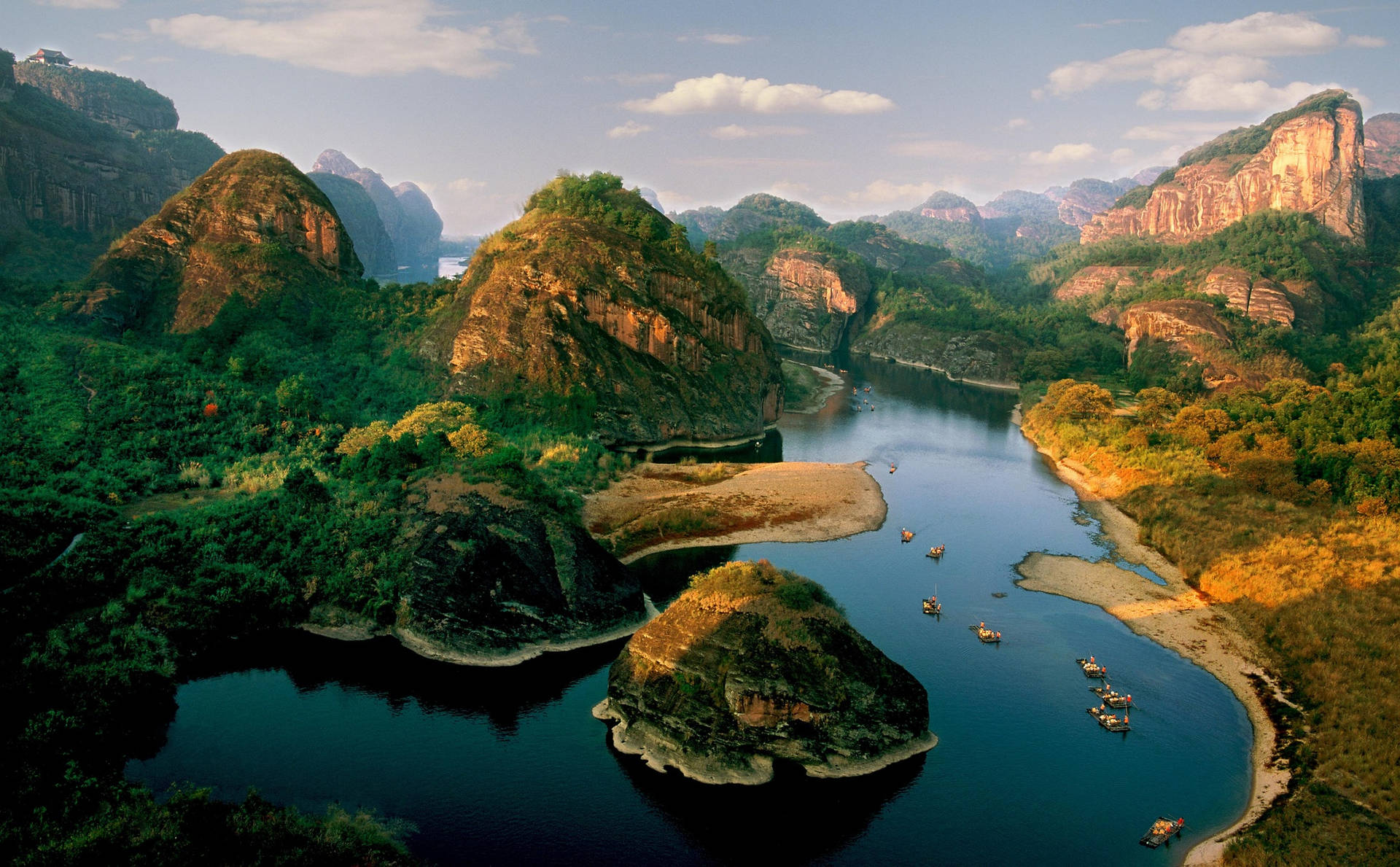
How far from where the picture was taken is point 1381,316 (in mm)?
132875

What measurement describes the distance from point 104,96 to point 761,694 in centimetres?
21870

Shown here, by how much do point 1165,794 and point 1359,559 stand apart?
29.1 meters

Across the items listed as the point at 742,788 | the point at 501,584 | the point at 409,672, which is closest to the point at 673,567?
the point at 501,584

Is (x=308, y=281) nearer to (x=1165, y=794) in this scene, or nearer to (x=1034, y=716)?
(x=1034, y=716)

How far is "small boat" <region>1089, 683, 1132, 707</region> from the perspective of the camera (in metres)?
43.5

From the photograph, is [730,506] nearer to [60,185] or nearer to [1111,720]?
[1111,720]

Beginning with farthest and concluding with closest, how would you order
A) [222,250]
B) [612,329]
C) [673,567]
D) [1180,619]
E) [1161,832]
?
[612,329] → [222,250] → [673,567] → [1180,619] → [1161,832]

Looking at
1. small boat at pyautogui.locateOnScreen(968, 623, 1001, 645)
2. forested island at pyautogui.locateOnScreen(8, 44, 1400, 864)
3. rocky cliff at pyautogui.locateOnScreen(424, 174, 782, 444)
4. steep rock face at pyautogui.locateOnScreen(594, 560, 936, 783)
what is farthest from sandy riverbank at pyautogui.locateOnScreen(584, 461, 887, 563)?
steep rock face at pyautogui.locateOnScreen(594, 560, 936, 783)

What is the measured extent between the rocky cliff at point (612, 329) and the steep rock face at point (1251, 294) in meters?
92.2

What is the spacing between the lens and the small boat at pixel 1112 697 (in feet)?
143

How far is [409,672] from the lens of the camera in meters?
44.0

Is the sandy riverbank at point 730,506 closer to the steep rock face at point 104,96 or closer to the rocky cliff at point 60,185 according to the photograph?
the rocky cliff at point 60,185

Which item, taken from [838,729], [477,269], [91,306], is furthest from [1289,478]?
[91,306]

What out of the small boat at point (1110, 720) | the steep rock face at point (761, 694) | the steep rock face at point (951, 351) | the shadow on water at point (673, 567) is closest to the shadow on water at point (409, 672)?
the steep rock face at point (761, 694)
